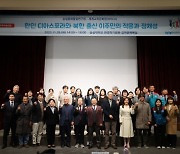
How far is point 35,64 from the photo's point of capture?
7.71 metres

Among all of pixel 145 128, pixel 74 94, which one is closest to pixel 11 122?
pixel 74 94

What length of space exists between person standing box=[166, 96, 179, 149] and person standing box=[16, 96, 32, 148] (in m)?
3.27

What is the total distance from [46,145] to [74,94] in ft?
4.78

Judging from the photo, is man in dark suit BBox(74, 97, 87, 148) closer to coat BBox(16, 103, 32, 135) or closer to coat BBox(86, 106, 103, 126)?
coat BBox(86, 106, 103, 126)

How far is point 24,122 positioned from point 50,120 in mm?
592

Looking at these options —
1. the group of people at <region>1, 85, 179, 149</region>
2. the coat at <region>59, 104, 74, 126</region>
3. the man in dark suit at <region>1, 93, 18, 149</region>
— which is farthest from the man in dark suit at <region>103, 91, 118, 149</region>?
the man in dark suit at <region>1, 93, 18, 149</region>

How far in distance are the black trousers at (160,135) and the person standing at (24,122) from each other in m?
3.00

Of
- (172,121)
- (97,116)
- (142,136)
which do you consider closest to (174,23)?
(172,121)

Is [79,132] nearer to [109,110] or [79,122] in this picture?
[79,122]

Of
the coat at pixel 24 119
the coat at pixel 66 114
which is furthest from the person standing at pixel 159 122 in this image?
the coat at pixel 24 119

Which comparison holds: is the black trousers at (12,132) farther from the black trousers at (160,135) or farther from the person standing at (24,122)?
the black trousers at (160,135)

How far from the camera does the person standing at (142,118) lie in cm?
577

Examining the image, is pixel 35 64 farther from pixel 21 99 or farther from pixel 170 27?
pixel 170 27

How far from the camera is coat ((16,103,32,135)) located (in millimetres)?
5610
